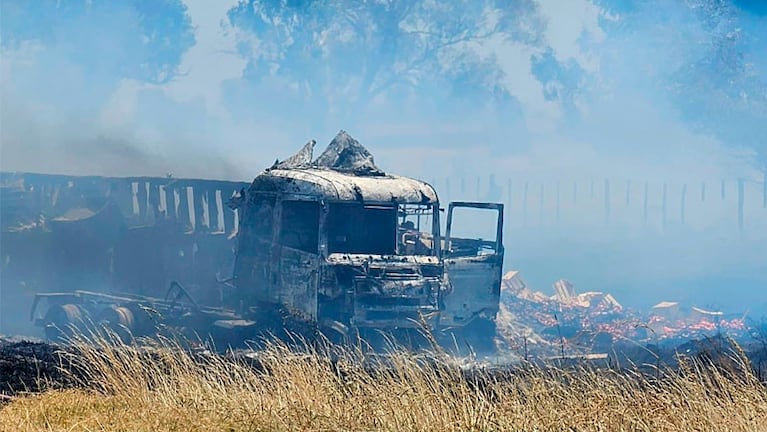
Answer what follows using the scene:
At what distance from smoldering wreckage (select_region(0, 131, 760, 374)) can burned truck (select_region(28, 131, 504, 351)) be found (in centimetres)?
2

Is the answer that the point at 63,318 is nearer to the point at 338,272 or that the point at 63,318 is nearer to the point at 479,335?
the point at 338,272

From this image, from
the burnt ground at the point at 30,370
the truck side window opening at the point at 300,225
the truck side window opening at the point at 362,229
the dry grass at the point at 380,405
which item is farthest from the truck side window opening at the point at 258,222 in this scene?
the dry grass at the point at 380,405

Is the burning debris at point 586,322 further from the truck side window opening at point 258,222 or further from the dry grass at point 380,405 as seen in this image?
the dry grass at point 380,405

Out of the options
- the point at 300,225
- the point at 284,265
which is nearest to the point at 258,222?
the point at 300,225

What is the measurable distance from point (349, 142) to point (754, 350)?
7111 mm

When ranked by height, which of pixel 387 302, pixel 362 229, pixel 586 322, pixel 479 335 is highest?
pixel 362 229

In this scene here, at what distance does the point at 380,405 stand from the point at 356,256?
6.35 m

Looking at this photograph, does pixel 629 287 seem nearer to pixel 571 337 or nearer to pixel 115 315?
pixel 571 337

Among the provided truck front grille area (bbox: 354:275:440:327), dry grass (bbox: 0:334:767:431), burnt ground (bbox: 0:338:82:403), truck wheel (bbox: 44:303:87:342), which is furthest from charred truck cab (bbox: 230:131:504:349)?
dry grass (bbox: 0:334:767:431)

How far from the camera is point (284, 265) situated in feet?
41.4

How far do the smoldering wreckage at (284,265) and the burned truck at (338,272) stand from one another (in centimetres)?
2

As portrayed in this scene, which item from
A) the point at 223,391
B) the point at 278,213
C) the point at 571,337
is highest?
the point at 278,213

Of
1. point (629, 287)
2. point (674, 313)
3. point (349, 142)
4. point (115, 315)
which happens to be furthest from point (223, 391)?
point (629, 287)

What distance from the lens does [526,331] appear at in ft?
50.7
